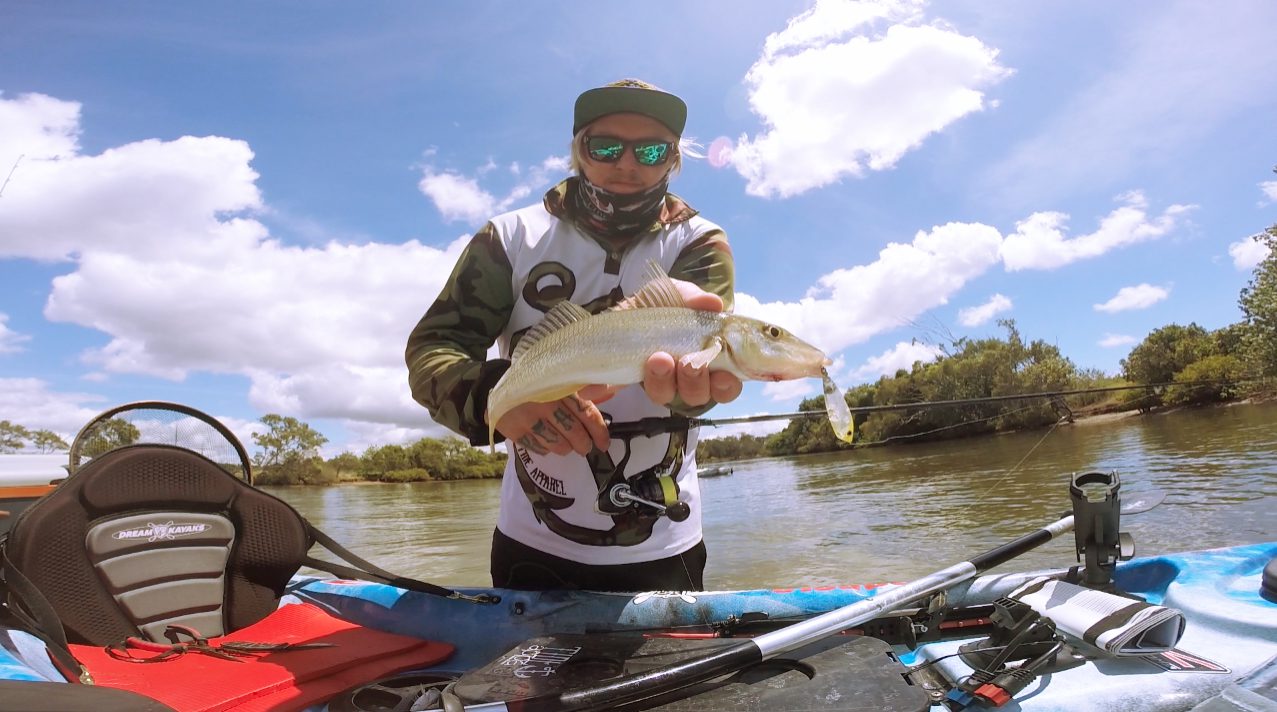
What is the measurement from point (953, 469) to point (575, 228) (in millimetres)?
24716

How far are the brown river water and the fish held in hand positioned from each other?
4135mm

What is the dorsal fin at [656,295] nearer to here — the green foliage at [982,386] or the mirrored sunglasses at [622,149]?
the mirrored sunglasses at [622,149]

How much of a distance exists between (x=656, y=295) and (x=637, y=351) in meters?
0.22

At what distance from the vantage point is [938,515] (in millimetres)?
14055

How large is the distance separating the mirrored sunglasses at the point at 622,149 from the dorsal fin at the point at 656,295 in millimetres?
582

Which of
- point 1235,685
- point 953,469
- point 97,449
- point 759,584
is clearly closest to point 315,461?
point 953,469

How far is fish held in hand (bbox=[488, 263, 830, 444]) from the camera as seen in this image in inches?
72.2

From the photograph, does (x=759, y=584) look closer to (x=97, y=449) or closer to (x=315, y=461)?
(x=97, y=449)

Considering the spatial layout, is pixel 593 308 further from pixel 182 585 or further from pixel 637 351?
pixel 182 585

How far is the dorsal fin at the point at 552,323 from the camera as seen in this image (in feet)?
6.39

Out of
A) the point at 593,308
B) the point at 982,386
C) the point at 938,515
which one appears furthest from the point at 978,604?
the point at 982,386

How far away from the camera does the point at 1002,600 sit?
2.12m

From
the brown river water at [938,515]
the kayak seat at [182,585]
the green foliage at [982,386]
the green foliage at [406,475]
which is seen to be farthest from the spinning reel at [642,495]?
the green foliage at [406,475]

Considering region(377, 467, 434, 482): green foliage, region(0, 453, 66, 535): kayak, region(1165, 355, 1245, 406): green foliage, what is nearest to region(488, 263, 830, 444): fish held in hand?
region(0, 453, 66, 535): kayak
